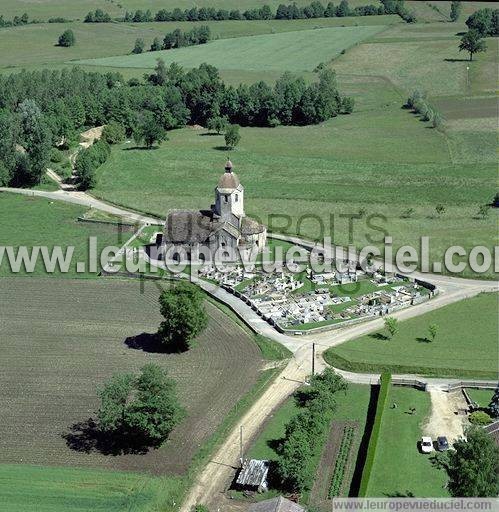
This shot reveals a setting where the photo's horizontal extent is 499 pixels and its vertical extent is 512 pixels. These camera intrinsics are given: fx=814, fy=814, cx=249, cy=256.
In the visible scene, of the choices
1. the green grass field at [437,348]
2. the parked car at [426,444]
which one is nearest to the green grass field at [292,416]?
the green grass field at [437,348]

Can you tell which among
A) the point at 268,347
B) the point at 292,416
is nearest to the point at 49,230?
the point at 268,347

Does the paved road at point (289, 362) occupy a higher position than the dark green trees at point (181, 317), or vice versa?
the dark green trees at point (181, 317)

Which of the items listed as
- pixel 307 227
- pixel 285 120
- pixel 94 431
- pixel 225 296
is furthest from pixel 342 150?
pixel 94 431

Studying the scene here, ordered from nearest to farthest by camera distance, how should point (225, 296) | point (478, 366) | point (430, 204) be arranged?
point (478, 366) < point (225, 296) < point (430, 204)

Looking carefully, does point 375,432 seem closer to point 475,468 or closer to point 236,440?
point 236,440

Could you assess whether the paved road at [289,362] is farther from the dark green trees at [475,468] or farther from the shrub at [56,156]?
the shrub at [56,156]

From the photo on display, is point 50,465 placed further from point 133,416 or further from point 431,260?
point 431,260

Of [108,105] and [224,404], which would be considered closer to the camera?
[224,404]
